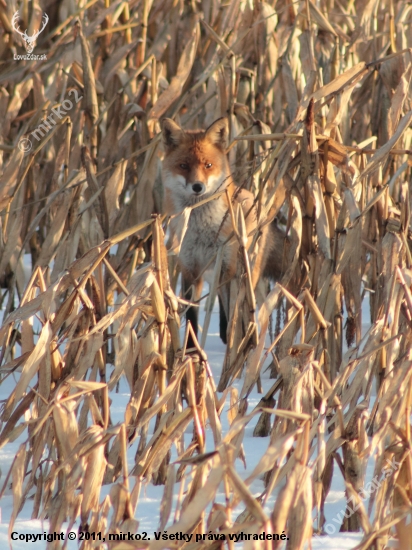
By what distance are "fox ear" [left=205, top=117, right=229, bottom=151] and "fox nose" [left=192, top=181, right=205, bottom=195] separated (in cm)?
27

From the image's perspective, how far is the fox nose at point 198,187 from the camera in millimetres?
4062

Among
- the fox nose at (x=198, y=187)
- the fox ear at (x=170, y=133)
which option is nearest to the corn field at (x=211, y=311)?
the fox ear at (x=170, y=133)

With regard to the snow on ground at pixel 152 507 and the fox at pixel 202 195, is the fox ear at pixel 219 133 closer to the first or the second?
the fox at pixel 202 195

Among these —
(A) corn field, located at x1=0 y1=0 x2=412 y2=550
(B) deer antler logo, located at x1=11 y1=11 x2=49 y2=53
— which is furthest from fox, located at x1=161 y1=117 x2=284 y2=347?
(B) deer antler logo, located at x1=11 y1=11 x2=49 y2=53

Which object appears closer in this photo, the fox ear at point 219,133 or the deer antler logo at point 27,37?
the fox ear at point 219,133

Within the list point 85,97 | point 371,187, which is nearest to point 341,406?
point 371,187

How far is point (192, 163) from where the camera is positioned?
163 inches

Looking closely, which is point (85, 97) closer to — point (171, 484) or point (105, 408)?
point (105, 408)

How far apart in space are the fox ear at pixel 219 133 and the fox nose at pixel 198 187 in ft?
0.90

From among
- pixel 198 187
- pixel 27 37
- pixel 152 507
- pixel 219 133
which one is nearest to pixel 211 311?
pixel 152 507

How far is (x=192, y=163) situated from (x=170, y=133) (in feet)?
0.72

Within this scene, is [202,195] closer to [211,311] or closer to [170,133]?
[170,133]

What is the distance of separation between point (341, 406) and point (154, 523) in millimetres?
630

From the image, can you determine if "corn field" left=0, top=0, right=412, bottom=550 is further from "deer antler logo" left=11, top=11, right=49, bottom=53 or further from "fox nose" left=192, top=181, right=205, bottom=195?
"fox nose" left=192, top=181, right=205, bottom=195
